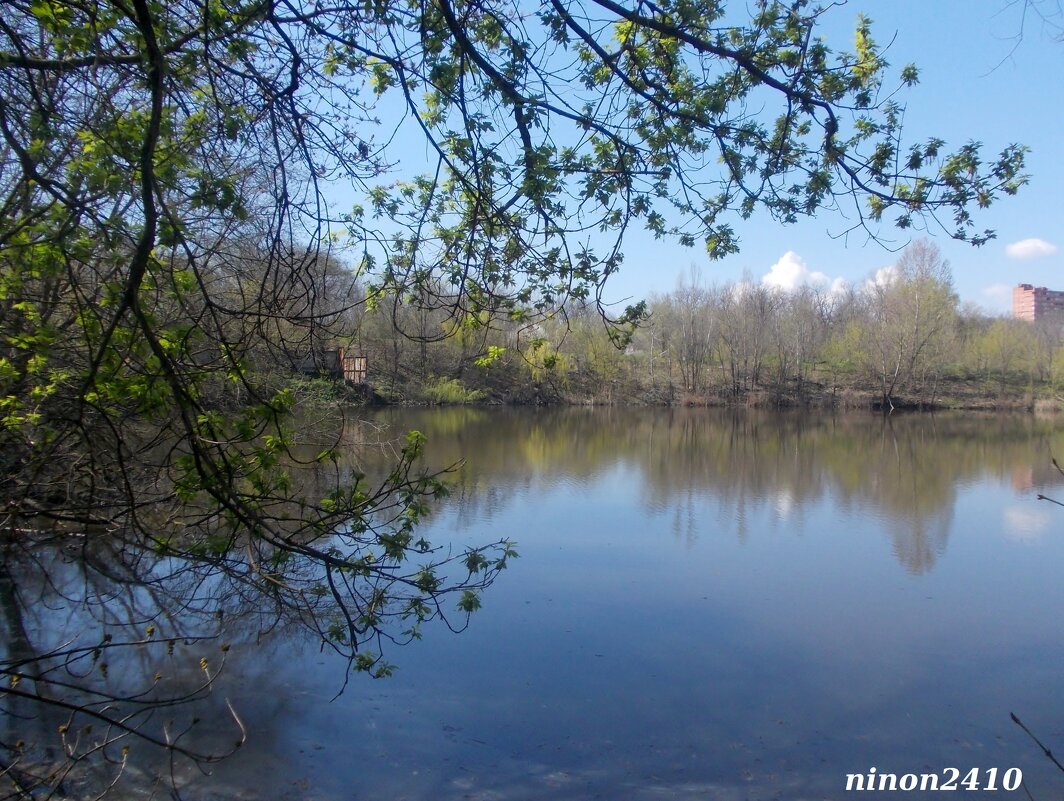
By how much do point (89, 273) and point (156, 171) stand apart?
2.40m

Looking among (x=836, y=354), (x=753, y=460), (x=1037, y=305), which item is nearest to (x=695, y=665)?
(x=753, y=460)

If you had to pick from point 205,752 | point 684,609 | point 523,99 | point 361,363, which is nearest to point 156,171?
point 523,99

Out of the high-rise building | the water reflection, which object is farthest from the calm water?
the high-rise building

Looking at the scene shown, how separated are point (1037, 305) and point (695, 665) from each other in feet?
140

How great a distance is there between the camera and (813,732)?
502 centimetres

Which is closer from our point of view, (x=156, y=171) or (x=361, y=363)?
(x=156, y=171)

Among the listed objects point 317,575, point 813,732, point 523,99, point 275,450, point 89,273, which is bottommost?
point 813,732

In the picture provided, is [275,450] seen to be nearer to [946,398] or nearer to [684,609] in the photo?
[684,609]

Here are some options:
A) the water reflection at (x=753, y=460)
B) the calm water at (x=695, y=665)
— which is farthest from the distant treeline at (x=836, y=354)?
the calm water at (x=695, y=665)

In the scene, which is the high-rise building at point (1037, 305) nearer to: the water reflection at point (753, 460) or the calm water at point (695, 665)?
the water reflection at point (753, 460)

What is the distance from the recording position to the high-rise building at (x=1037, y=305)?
129 ft

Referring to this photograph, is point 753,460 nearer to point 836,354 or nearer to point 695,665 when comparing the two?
point 695,665

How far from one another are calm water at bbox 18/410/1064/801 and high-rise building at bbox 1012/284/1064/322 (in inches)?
1252

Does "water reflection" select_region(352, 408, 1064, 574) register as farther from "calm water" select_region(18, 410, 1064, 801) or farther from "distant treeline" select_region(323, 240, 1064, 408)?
"distant treeline" select_region(323, 240, 1064, 408)
